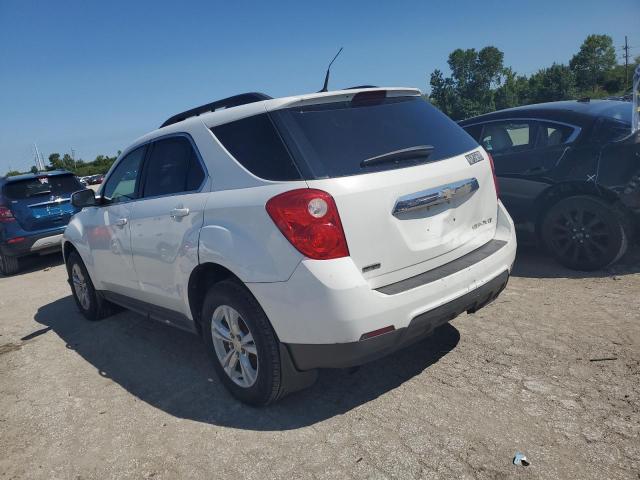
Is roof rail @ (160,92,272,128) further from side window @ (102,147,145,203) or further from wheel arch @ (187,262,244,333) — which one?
wheel arch @ (187,262,244,333)

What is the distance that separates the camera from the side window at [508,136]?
5465 mm

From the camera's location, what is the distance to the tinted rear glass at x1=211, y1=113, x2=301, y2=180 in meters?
2.73

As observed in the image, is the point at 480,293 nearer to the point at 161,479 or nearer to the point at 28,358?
the point at 161,479

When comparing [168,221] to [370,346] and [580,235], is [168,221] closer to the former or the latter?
[370,346]

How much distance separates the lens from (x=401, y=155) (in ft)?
9.47

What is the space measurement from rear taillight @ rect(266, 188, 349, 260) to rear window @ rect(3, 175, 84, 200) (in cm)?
819

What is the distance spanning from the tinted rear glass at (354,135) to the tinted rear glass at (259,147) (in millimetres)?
57

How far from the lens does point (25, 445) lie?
10.3 feet

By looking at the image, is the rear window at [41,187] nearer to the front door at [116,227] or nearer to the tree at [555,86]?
the front door at [116,227]

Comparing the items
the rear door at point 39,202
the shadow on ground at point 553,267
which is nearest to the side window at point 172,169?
the shadow on ground at point 553,267

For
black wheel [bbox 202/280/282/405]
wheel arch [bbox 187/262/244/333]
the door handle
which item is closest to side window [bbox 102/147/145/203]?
the door handle

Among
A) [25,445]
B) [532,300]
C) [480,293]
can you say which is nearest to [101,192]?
[25,445]

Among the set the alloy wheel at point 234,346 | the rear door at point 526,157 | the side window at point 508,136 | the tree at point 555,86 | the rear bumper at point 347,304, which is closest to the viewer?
the rear bumper at point 347,304

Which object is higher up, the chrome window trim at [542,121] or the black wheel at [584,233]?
the chrome window trim at [542,121]
